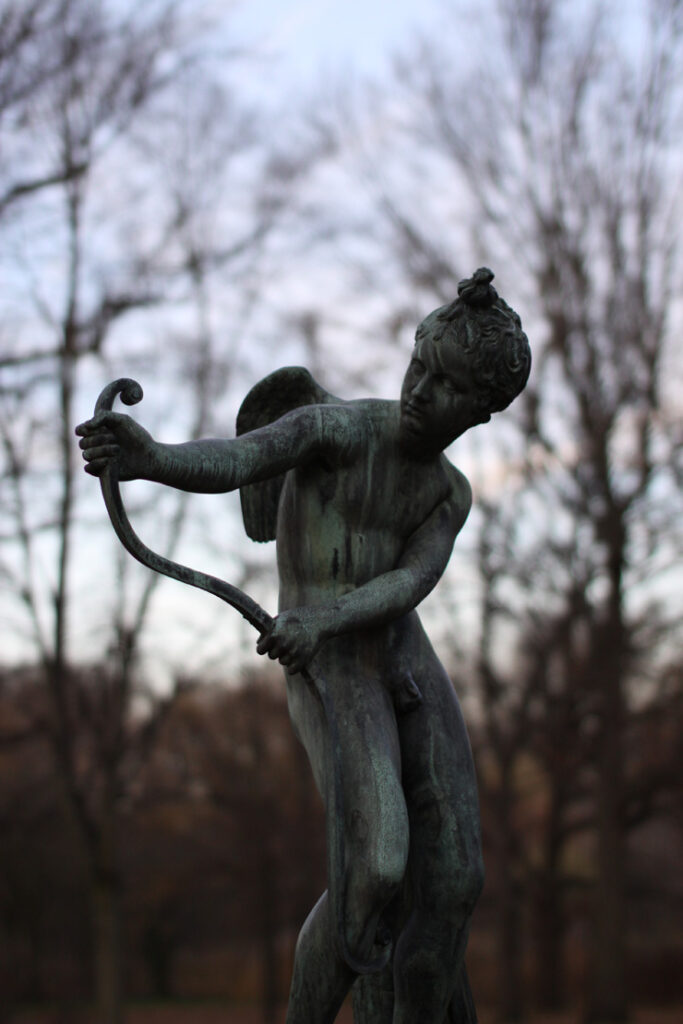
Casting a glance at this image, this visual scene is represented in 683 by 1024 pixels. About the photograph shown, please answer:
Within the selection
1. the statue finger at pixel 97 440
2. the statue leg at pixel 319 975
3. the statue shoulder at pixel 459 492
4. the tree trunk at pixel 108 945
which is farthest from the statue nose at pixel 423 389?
the tree trunk at pixel 108 945

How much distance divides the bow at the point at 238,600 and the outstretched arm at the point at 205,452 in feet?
0.13

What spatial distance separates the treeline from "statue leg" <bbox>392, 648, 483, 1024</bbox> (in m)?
8.94

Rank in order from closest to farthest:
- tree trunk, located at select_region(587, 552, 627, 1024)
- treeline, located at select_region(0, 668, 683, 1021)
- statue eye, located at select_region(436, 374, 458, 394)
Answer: statue eye, located at select_region(436, 374, 458, 394) → tree trunk, located at select_region(587, 552, 627, 1024) → treeline, located at select_region(0, 668, 683, 1021)

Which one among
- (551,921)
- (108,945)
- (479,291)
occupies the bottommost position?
(479,291)

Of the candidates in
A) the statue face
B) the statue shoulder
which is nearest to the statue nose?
the statue face

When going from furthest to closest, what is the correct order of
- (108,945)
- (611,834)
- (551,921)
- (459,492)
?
1. (551,921)
2. (611,834)
3. (108,945)
4. (459,492)

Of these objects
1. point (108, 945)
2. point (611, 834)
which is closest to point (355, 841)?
point (108, 945)

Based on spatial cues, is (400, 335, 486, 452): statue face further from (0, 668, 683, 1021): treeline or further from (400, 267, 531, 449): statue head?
(0, 668, 683, 1021): treeline

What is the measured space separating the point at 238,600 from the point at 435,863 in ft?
2.72

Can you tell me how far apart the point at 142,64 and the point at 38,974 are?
16.9 metres

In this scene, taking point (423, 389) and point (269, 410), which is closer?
point (423, 389)

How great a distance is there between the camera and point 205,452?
2691 mm

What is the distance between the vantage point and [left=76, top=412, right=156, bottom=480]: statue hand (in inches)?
98.9

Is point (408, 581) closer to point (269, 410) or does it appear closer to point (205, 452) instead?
point (205, 452)
